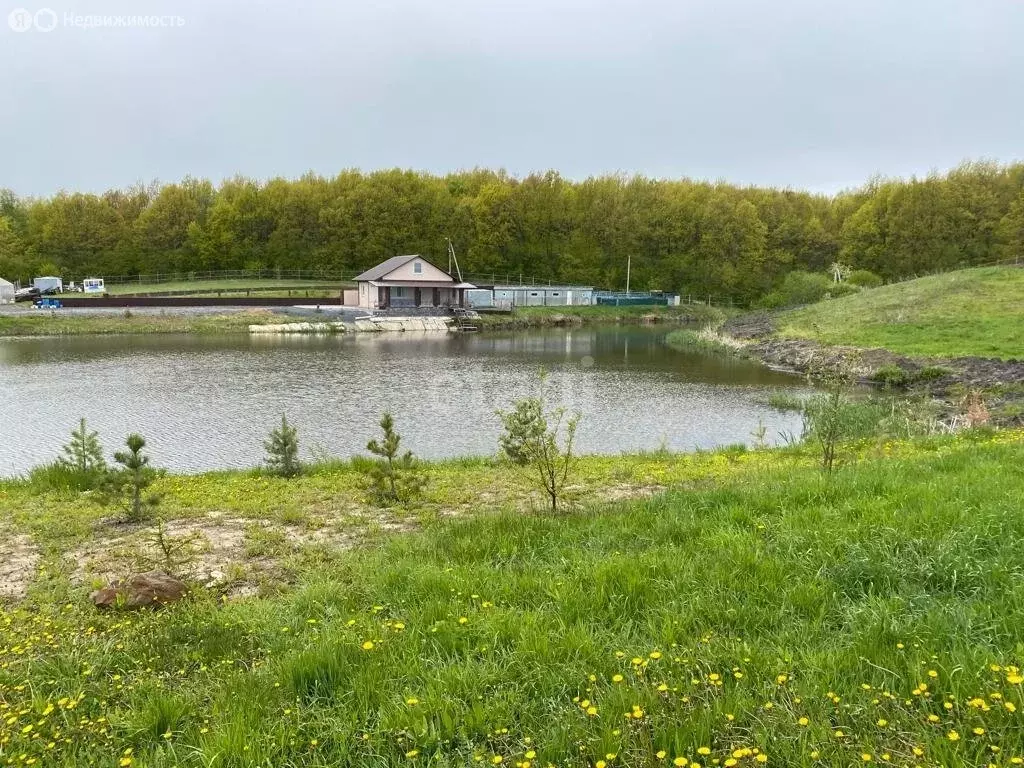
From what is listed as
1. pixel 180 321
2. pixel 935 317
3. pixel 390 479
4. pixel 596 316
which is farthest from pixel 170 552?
pixel 596 316

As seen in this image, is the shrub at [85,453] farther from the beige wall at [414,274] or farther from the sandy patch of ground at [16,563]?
the beige wall at [414,274]

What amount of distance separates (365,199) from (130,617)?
82.5m

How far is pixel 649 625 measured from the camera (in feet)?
12.9

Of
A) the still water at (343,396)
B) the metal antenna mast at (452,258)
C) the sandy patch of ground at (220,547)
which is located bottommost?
the still water at (343,396)

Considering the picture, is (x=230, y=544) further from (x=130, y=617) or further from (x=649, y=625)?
(x=649, y=625)

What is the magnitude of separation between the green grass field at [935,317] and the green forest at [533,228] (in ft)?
104

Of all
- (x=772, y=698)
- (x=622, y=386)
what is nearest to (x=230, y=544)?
(x=772, y=698)

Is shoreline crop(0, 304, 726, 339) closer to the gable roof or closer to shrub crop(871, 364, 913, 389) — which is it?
the gable roof

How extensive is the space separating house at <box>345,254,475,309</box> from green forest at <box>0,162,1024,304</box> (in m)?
18.1

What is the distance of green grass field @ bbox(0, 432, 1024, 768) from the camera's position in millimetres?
2977

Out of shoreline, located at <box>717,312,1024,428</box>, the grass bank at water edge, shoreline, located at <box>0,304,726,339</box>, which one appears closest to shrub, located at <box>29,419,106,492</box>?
shoreline, located at <box>717,312,1024,428</box>

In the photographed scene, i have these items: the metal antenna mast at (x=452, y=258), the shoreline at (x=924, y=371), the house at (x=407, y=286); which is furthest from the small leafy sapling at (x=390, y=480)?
the metal antenna mast at (x=452, y=258)

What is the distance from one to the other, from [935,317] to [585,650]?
41.3 meters

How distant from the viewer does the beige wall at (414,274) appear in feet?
205
